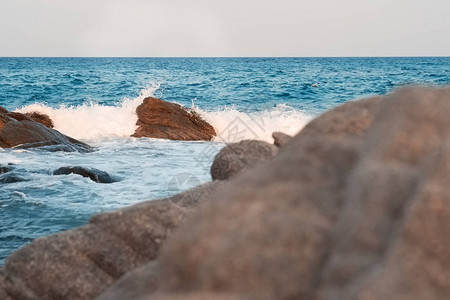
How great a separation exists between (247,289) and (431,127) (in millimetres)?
993

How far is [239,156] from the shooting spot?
A: 189 inches

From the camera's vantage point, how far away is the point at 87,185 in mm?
8914

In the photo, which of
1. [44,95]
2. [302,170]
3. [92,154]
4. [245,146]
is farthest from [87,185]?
[44,95]

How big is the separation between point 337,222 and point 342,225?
4 cm

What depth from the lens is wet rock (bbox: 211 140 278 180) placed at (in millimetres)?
4652

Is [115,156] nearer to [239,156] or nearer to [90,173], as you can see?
[90,173]

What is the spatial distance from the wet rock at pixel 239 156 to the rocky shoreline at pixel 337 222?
2136 millimetres

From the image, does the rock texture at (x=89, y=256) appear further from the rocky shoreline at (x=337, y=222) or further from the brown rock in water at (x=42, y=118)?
the brown rock in water at (x=42, y=118)

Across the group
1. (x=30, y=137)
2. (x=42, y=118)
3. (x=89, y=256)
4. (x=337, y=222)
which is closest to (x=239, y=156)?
(x=89, y=256)

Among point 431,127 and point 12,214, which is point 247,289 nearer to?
point 431,127

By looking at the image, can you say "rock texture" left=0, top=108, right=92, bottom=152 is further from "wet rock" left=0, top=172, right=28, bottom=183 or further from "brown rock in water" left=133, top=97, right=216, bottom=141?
"wet rock" left=0, top=172, right=28, bottom=183

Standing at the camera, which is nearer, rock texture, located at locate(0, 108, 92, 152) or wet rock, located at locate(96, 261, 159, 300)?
wet rock, located at locate(96, 261, 159, 300)

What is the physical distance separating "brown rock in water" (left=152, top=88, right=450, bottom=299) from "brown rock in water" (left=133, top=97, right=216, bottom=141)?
43.6 feet

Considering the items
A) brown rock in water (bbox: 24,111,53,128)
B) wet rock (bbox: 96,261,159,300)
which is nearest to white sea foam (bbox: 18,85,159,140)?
brown rock in water (bbox: 24,111,53,128)
